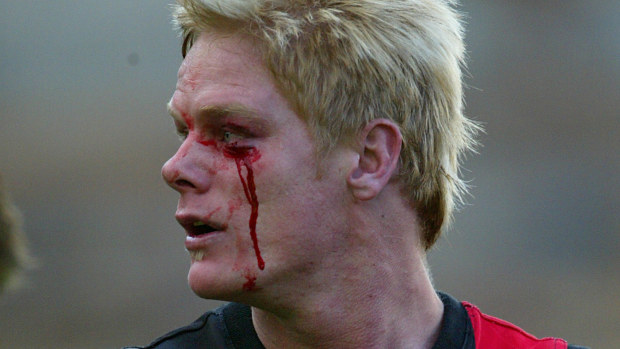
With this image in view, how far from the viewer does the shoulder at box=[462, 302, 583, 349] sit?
2873 millimetres

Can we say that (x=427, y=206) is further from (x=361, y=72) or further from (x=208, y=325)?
(x=208, y=325)

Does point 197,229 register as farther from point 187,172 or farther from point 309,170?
point 309,170

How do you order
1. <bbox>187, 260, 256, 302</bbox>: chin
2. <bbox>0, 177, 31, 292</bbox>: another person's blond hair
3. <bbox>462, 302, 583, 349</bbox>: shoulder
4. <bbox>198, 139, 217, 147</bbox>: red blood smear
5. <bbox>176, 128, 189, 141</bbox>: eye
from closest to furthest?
<bbox>187, 260, 256, 302</bbox>: chin
<bbox>198, 139, 217, 147</bbox>: red blood smear
<bbox>176, 128, 189, 141</bbox>: eye
<bbox>462, 302, 583, 349</bbox>: shoulder
<bbox>0, 177, 31, 292</bbox>: another person's blond hair

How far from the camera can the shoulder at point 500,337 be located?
287cm

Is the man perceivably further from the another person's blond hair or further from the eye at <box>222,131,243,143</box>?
the another person's blond hair

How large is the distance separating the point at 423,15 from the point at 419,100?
29cm

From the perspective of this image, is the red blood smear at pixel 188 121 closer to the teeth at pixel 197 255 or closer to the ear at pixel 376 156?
the teeth at pixel 197 255

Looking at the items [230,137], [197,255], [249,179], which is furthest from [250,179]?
[197,255]

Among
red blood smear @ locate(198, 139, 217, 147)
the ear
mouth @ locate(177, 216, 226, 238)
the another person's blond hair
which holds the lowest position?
the another person's blond hair

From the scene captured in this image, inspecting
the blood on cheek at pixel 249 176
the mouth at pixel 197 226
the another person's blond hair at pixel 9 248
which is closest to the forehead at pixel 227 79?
the blood on cheek at pixel 249 176

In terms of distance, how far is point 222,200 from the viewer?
2564 millimetres

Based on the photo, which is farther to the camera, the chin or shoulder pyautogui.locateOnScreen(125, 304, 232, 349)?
shoulder pyautogui.locateOnScreen(125, 304, 232, 349)

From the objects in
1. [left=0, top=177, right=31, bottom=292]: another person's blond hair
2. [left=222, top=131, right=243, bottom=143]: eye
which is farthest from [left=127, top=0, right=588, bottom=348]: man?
[left=0, top=177, right=31, bottom=292]: another person's blond hair

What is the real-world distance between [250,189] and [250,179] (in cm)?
3
